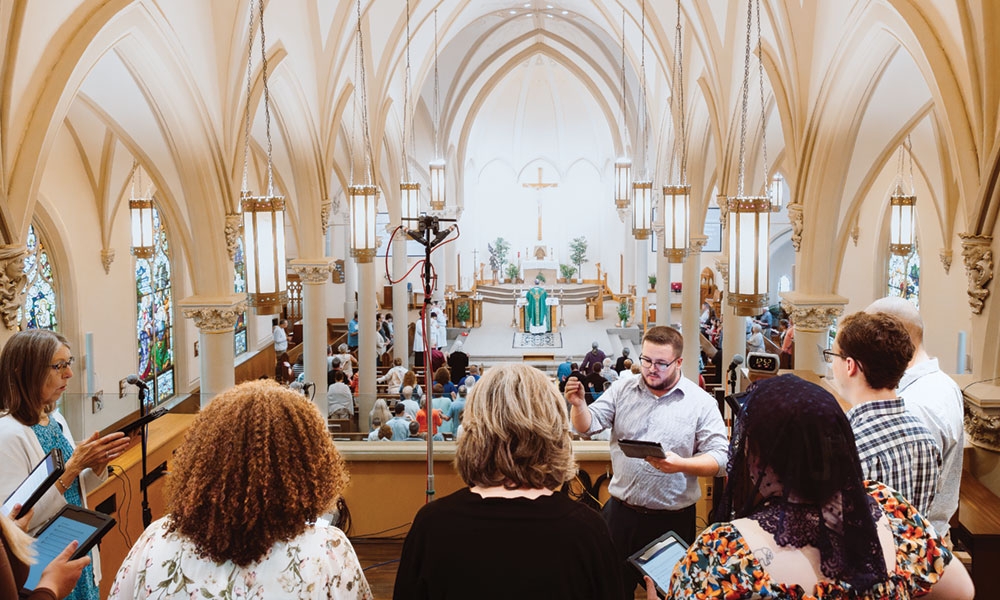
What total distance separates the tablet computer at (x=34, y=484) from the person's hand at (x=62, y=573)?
323 mm

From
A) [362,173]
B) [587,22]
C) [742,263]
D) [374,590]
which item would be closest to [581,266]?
[587,22]

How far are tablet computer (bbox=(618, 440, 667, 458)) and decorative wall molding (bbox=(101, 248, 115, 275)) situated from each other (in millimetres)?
12712

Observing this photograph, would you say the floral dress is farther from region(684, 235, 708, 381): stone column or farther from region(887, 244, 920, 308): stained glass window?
region(887, 244, 920, 308): stained glass window

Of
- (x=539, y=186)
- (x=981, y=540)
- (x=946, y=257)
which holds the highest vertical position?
(x=539, y=186)

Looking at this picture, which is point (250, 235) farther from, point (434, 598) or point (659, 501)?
point (434, 598)

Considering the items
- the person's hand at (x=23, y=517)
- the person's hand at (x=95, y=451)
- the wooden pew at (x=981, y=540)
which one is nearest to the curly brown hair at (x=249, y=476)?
the person's hand at (x=23, y=517)

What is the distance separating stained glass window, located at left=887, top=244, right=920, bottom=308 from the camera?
51.2 ft

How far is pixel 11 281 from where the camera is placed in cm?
573

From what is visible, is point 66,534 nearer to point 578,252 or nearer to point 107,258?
point 107,258

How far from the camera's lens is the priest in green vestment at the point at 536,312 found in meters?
21.5

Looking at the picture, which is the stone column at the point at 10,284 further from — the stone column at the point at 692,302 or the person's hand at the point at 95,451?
the stone column at the point at 692,302

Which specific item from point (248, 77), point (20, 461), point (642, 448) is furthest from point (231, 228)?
point (642, 448)

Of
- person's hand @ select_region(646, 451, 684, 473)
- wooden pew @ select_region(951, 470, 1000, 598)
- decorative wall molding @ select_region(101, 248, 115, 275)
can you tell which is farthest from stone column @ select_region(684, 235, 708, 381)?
person's hand @ select_region(646, 451, 684, 473)

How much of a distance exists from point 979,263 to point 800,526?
4.92 m
